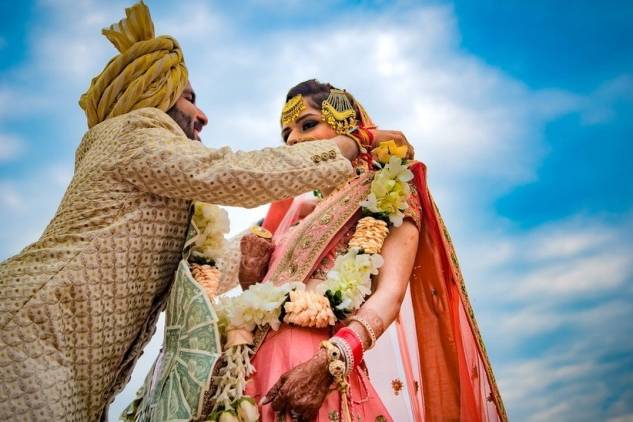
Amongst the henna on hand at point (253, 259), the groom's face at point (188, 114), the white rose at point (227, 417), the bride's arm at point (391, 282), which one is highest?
the groom's face at point (188, 114)

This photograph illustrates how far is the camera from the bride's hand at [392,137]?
3.56 m

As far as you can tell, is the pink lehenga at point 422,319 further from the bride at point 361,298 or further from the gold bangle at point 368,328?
the gold bangle at point 368,328

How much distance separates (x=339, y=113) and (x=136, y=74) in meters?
1.24

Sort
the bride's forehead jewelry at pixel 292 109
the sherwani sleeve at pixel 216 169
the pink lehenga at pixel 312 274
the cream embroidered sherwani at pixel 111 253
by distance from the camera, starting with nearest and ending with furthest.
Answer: the cream embroidered sherwani at pixel 111 253 < the sherwani sleeve at pixel 216 169 < the pink lehenga at pixel 312 274 < the bride's forehead jewelry at pixel 292 109

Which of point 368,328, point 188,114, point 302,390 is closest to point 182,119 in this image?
point 188,114

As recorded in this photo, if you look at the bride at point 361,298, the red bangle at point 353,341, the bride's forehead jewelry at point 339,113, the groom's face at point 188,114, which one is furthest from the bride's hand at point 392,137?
the red bangle at point 353,341

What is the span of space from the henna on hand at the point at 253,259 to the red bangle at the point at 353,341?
0.90 meters

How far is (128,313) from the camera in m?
2.62

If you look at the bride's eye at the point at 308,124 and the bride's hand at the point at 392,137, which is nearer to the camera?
the bride's hand at the point at 392,137

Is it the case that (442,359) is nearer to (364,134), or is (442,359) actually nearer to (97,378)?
(364,134)

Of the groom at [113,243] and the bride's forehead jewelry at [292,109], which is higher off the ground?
the bride's forehead jewelry at [292,109]

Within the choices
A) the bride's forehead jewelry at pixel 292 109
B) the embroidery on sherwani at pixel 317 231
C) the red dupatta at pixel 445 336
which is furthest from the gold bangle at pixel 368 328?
the bride's forehead jewelry at pixel 292 109

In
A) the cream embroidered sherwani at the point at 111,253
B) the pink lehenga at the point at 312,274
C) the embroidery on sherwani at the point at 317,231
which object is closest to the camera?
the cream embroidered sherwani at the point at 111,253

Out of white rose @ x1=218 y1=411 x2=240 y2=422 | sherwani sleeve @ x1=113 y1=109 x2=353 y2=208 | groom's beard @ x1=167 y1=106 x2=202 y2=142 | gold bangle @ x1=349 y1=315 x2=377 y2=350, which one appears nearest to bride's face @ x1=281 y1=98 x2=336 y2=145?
groom's beard @ x1=167 y1=106 x2=202 y2=142
